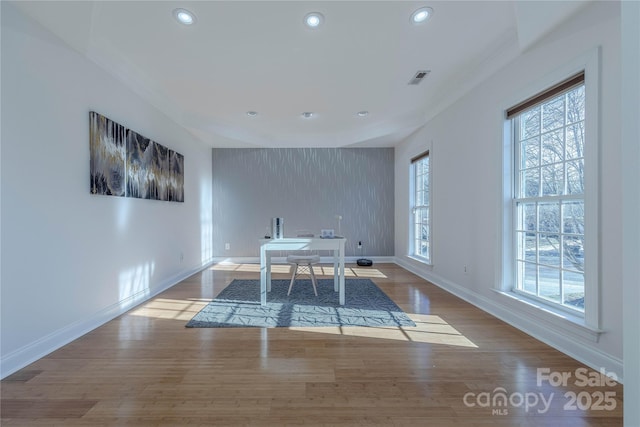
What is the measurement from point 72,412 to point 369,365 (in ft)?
5.72

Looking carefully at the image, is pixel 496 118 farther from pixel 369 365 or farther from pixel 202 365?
pixel 202 365

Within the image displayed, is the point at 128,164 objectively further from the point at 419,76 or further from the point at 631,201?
the point at 631,201

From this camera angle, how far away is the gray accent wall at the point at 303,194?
20.2ft

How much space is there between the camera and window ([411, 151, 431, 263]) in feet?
16.1

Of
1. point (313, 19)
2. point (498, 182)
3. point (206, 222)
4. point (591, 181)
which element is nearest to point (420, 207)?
point (498, 182)

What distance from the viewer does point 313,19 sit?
2.33 metres

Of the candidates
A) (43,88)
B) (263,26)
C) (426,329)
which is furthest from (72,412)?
(263,26)

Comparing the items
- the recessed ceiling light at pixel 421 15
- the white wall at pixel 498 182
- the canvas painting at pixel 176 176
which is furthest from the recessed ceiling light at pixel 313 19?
the canvas painting at pixel 176 176

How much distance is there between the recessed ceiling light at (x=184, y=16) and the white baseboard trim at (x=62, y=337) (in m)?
2.68

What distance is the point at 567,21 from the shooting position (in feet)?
6.85

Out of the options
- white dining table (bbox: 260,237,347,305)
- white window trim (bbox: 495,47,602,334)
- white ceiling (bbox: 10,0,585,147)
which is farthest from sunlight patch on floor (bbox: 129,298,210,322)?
white window trim (bbox: 495,47,602,334)

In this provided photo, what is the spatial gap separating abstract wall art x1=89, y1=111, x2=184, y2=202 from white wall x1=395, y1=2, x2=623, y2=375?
3878mm

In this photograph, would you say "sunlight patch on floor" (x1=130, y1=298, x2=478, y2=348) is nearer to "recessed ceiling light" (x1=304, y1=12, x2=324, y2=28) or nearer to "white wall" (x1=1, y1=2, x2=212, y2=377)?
"white wall" (x1=1, y1=2, x2=212, y2=377)

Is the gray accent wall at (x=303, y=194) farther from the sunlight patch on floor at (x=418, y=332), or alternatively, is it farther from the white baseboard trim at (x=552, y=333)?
the sunlight patch on floor at (x=418, y=332)
